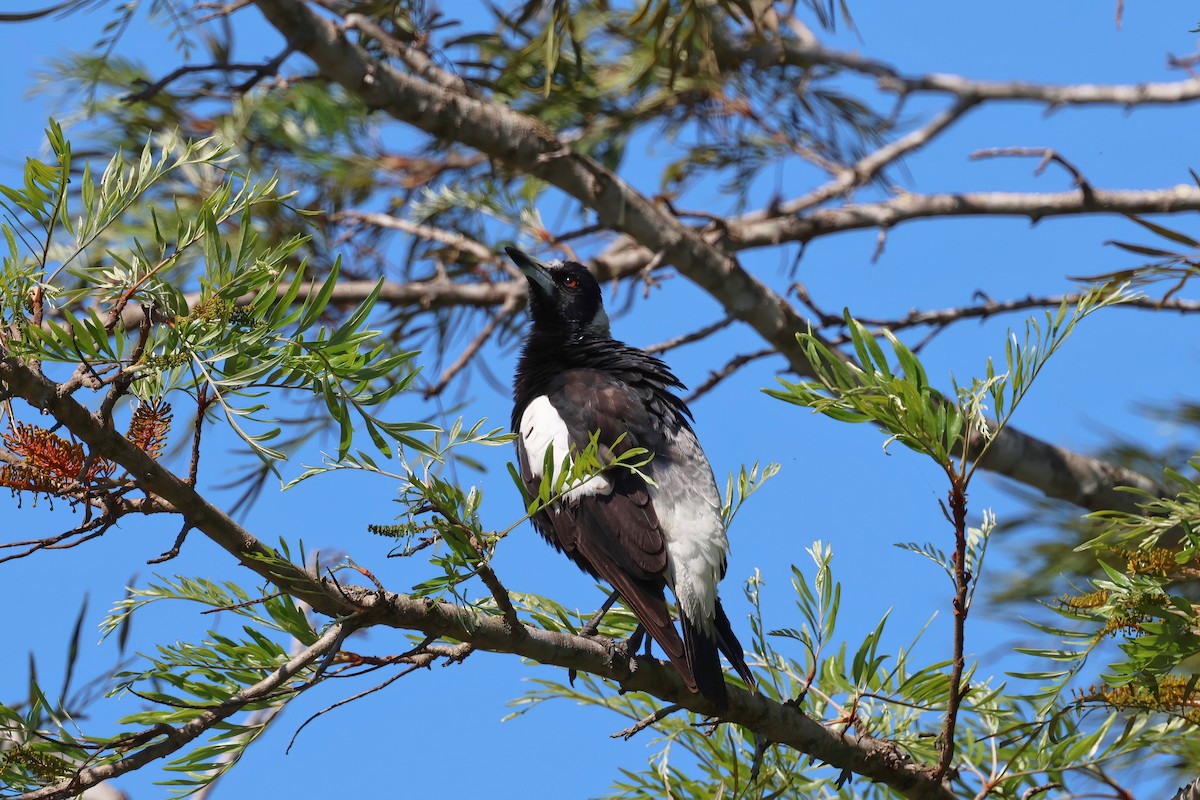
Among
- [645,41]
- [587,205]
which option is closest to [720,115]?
[645,41]

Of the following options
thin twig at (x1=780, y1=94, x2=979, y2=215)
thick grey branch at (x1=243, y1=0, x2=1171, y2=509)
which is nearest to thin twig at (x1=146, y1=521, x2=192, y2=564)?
thick grey branch at (x1=243, y1=0, x2=1171, y2=509)

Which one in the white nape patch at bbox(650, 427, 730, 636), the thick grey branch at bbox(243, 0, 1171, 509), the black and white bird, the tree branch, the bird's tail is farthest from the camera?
the thick grey branch at bbox(243, 0, 1171, 509)

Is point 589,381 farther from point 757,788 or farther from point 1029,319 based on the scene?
point 1029,319

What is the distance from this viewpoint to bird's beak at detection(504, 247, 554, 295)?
3.88 m

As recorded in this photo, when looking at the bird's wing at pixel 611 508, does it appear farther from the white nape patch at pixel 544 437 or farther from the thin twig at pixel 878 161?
the thin twig at pixel 878 161

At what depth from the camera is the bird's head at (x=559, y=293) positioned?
3887mm

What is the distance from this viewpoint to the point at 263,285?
1.43 meters

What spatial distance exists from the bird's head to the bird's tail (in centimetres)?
149

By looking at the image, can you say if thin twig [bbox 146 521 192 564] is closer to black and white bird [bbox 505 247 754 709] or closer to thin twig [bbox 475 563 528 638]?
thin twig [bbox 475 563 528 638]

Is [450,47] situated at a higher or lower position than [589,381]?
higher

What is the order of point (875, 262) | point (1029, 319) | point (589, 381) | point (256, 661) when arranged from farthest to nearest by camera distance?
point (875, 262) < point (589, 381) < point (256, 661) < point (1029, 319)

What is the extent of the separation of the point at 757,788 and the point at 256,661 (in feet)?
3.35

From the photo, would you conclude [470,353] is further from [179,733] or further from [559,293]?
[179,733]

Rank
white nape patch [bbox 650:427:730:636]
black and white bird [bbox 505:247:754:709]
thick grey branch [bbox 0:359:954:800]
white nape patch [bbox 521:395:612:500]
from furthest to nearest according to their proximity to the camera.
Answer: white nape patch [bbox 521:395:612:500] < white nape patch [bbox 650:427:730:636] < black and white bird [bbox 505:247:754:709] < thick grey branch [bbox 0:359:954:800]
